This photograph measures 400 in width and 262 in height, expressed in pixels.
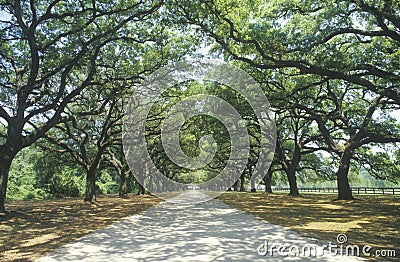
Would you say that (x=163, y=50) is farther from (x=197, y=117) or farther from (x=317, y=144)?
(x=317, y=144)

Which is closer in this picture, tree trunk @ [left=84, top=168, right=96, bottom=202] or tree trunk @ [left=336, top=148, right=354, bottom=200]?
tree trunk @ [left=336, top=148, right=354, bottom=200]

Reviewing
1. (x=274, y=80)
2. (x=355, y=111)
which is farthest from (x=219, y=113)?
(x=355, y=111)


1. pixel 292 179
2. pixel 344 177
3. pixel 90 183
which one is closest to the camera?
pixel 344 177

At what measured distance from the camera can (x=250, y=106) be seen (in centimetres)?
2059

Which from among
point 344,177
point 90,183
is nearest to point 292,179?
point 344,177

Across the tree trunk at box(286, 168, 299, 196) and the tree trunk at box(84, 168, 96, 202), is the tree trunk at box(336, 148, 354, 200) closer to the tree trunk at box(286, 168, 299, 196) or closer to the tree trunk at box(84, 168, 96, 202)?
the tree trunk at box(286, 168, 299, 196)

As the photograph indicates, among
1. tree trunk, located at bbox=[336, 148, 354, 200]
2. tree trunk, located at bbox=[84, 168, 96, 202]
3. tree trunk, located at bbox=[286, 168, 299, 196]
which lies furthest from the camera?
tree trunk, located at bbox=[286, 168, 299, 196]

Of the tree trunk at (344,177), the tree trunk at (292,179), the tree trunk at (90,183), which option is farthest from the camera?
the tree trunk at (292,179)

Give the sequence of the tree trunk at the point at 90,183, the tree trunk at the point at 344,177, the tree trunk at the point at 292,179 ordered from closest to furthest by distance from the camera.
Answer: the tree trunk at the point at 344,177, the tree trunk at the point at 90,183, the tree trunk at the point at 292,179

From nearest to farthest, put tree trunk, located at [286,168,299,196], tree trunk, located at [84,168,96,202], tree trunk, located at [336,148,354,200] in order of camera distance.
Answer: tree trunk, located at [336,148,354,200] → tree trunk, located at [84,168,96,202] → tree trunk, located at [286,168,299,196]

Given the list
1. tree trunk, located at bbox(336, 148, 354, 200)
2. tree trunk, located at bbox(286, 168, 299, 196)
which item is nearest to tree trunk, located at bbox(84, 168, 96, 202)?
tree trunk, located at bbox(336, 148, 354, 200)

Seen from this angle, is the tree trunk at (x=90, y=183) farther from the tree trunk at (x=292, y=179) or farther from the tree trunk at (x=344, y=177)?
the tree trunk at (x=292, y=179)

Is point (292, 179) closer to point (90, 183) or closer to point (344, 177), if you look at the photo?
point (344, 177)

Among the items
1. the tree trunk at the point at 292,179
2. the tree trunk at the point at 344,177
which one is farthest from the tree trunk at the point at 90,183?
the tree trunk at the point at 292,179
